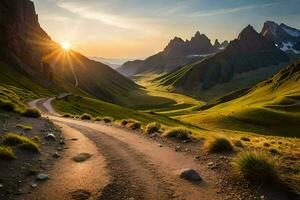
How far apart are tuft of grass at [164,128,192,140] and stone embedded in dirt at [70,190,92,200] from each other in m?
13.9

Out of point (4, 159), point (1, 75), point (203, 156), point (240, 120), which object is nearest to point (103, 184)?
point (4, 159)

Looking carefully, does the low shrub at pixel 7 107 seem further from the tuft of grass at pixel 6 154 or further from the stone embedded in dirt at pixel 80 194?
the stone embedded in dirt at pixel 80 194

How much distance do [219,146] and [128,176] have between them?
7313mm

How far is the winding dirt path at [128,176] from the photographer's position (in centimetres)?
1456

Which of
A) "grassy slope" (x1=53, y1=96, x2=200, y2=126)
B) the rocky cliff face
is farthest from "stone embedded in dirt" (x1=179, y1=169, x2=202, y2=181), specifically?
the rocky cliff face

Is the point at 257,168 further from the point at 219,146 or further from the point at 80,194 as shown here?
the point at 80,194

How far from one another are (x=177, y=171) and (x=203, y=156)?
3.90 m

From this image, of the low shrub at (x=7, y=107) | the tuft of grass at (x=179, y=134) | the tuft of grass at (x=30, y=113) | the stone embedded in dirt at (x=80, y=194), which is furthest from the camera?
the low shrub at (x=7, y=107)

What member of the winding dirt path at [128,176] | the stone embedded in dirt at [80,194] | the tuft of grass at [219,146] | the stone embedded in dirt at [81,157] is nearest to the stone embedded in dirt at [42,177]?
the winding dirt path at [128,176]

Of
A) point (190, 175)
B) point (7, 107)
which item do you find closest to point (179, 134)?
point (190, 175)

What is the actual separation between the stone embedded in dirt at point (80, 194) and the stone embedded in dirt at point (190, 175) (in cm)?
458

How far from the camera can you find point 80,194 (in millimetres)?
14297

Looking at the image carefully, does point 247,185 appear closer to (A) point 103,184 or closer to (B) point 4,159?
(A) point 103,184

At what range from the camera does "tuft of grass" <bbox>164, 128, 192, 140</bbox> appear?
1088 inches
